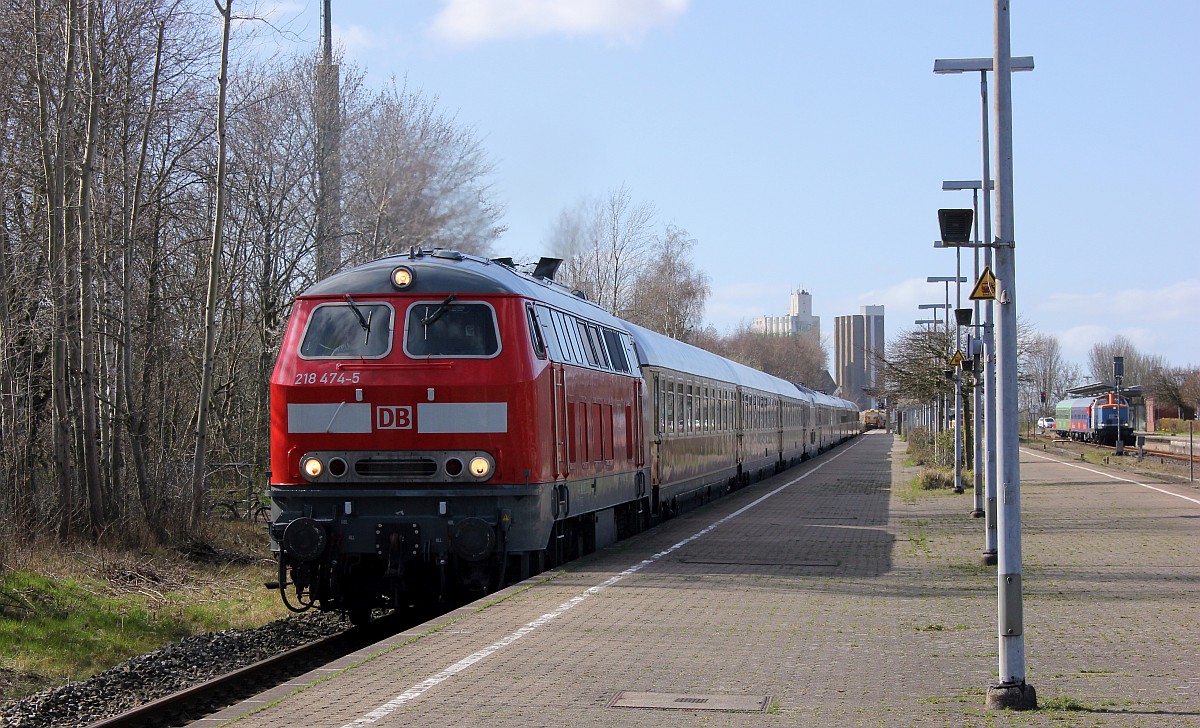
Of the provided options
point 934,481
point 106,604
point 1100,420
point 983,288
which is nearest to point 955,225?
point 983,288

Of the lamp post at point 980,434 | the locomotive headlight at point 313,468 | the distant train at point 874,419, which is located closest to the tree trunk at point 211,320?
the locomotive headlight at point 313,468

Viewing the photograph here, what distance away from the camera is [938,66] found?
17.9 meters

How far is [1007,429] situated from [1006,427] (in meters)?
0.02

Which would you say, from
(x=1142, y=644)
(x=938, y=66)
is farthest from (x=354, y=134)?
(x=1142, y=644)

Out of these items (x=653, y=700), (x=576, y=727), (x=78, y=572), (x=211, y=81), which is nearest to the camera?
(x=576, y=727)

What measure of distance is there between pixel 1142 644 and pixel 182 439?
19087 mm

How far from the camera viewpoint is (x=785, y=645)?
30.4ft

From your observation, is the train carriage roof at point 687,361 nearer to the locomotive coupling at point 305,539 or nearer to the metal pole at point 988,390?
the metal pole at point 988,390

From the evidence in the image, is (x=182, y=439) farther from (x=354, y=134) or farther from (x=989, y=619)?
(x=989, y=619)

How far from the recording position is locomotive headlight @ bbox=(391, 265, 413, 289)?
1221cm

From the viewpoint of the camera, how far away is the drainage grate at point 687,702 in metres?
7.20

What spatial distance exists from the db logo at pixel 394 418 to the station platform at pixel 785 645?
1843 mm

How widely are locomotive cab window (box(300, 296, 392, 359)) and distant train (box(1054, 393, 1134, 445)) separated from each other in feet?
185

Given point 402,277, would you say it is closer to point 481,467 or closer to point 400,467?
point 400,467
